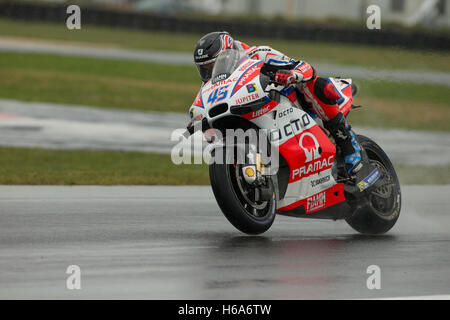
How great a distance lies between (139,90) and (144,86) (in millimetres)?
906

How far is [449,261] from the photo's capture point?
6.33 metres

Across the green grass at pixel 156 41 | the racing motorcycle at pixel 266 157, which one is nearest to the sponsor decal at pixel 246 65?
the racing motorcycle at pixel 266 157

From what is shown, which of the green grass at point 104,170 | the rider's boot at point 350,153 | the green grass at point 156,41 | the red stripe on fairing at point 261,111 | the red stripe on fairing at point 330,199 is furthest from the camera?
the green grass at point 156,41

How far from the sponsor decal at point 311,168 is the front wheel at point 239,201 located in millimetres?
251

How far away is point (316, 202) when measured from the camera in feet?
22.4

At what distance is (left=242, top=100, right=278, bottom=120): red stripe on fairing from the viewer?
6459 mm

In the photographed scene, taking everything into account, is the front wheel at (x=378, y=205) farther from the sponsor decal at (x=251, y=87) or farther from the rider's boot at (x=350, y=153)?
the sponsor decal at (x=251, y=87)

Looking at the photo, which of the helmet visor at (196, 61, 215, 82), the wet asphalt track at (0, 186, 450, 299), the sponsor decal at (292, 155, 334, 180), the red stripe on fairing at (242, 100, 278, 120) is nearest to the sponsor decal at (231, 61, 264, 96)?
the red stripe on fairing at (242, 100, 278, 120)

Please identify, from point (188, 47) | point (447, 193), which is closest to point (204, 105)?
point (447, 193)

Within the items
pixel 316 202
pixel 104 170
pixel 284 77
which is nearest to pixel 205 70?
pixel 284 77

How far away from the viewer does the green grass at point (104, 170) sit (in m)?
9.70

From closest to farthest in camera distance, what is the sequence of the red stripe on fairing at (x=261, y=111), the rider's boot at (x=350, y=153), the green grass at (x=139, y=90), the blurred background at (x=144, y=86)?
the red stripe on fairing at (x=261, y=111), the rider's boot at (x=350, y=153), the blurred background at (x=144, y=86), the green grass at (x=139, y=90)

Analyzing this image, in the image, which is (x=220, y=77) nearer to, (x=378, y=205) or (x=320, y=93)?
(x=320, y=93)

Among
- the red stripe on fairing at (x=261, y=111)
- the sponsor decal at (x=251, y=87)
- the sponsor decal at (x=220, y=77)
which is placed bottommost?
the red stripe on fairing at (x=261, y=111)
